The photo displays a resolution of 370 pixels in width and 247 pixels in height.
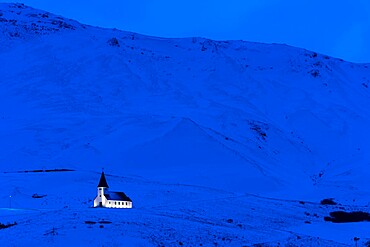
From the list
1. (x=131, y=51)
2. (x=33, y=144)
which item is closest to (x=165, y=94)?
(x=131, y=51)

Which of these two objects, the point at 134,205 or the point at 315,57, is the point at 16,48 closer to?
the point at 315,57

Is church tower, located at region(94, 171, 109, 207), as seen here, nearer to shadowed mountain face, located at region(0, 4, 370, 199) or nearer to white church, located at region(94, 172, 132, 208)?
white church, located at region(94, 172, 132, 208)

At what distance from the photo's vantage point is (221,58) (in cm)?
14100

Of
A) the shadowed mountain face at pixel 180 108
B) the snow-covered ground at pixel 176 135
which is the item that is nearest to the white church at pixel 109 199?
the snow-covered ground at pixel 176 135

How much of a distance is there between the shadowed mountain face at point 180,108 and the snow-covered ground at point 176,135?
0.28 m

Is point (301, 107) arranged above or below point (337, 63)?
below

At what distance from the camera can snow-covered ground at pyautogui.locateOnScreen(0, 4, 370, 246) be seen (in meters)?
50.2

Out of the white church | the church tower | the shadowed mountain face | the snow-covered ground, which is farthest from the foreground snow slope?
the shadowed mountain face

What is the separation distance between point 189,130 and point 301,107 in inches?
1460

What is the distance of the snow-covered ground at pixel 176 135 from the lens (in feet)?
165

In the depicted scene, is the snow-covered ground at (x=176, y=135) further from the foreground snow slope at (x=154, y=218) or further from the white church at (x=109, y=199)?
the white church at (x=109, y=199)

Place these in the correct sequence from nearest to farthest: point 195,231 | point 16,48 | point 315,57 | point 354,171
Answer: point 195,231 → point 354,171 → point 16,48 → point 315,57

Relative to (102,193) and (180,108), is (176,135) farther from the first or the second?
(102,193)

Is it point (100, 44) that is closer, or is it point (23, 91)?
point (23, 91)
